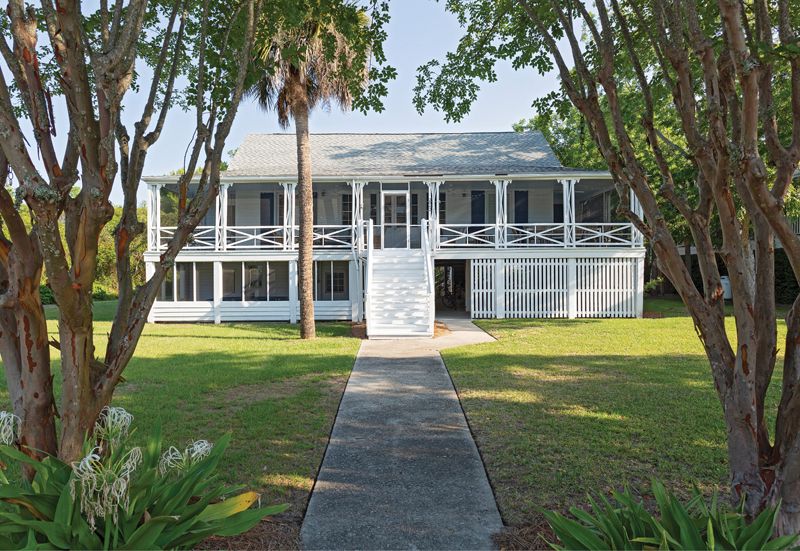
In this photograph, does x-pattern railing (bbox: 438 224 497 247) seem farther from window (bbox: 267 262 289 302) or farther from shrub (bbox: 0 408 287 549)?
shrub (bbox: 0 408 287 549)

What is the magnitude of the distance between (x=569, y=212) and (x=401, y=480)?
16836 mm

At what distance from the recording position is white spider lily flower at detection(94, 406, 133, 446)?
3.30 metres

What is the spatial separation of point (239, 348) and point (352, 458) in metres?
8.48

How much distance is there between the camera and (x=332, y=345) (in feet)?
44.4

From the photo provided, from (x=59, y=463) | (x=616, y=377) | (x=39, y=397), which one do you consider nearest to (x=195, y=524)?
(x=59, y=463)

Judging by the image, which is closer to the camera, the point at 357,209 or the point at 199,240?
the point at 199,240

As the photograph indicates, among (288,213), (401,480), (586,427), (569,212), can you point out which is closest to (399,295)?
(288,213)

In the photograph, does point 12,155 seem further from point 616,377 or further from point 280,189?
point 280,189

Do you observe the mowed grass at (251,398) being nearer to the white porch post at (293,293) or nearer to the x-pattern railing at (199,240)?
the white porch post at (293,293)

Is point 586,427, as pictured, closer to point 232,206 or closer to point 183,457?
point 183,457

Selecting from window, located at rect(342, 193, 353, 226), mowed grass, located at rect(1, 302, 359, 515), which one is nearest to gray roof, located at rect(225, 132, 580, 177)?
window, located at rect(342, 193, 353, 226)

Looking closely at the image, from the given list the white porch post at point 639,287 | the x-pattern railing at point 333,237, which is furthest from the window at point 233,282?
the white porch post at point 639,287

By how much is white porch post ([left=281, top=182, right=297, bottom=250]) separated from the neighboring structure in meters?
0.07

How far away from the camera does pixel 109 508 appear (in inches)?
104
